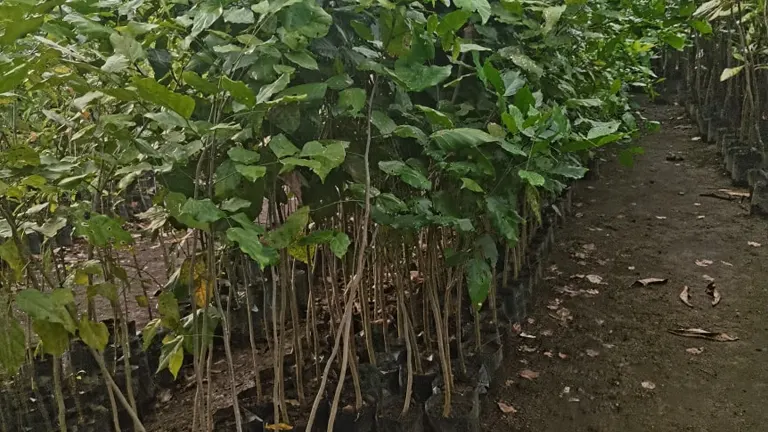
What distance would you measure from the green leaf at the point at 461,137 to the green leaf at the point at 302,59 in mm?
269

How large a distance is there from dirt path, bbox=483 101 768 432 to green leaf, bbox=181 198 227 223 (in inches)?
54.8

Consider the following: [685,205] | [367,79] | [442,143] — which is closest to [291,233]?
[442,143]

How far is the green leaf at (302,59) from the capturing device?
1.09 meters

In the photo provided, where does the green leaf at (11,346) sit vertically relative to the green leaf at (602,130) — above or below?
below

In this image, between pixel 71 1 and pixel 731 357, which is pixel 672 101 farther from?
pixel 71 1

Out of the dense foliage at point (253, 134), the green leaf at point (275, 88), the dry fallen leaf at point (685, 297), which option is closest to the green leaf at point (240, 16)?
the dense foliage at point (253, 134)

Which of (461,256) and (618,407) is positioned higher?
(461,256)

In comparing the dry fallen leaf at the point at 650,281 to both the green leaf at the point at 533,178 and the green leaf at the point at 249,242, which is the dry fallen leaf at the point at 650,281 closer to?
the green leaf at the point at 533,178

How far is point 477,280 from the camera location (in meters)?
1.47

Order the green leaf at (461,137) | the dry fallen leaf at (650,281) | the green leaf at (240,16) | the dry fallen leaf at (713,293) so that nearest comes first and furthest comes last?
1. the green leaf at (240,16)
2. the green leaf at (461,137)
3. the dry fallen leaf at (713,293)
4. the dry fallen leaf at (650,281)

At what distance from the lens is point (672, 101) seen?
25.0 feet

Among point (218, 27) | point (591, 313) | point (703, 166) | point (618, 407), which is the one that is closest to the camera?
point (218, 27)

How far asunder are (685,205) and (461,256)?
116 inches

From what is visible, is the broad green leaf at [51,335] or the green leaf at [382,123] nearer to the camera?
the broad green leaf at [51,335]
